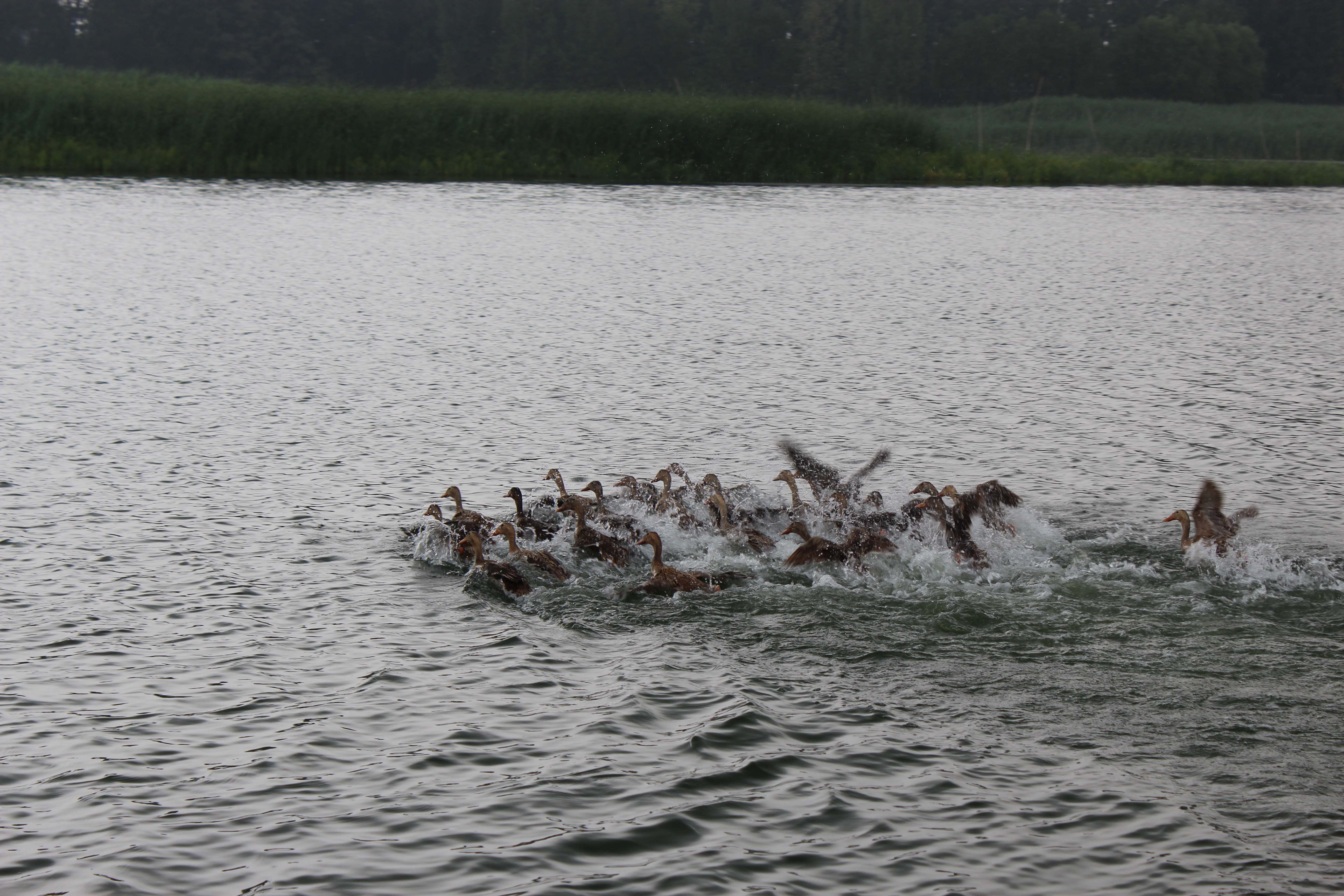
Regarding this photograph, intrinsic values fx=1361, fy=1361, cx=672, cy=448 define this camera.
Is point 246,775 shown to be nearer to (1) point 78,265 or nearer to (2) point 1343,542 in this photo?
Answer: (2) point 1343,542

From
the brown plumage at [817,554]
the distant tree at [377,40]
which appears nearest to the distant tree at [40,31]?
the distant tree at [377,40]

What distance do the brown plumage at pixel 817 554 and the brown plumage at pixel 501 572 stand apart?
176 cm

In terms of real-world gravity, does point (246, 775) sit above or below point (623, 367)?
below

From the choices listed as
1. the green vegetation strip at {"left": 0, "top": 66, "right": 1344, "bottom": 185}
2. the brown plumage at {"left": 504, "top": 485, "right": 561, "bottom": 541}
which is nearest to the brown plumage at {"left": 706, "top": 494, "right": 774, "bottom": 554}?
the brown plumage at {"left": 504, "top": 485, "right": 561, "bottom": 541}

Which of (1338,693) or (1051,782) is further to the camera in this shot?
(1338,693)

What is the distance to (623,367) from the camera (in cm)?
1638

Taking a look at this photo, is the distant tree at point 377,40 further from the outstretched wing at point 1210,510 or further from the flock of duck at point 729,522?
the outstretched wing at point 1210,510

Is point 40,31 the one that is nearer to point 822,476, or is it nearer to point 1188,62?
point 1188,62

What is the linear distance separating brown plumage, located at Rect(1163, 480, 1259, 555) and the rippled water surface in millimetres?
149

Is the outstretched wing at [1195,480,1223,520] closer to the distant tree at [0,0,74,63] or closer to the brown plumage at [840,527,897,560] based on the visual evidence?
the brown plumage at [840,527,897,560]

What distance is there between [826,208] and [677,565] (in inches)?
1069

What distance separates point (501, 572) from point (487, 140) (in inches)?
1290

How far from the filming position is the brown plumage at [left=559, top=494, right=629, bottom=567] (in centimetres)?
925

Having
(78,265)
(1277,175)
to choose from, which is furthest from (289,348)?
(1277,175)
